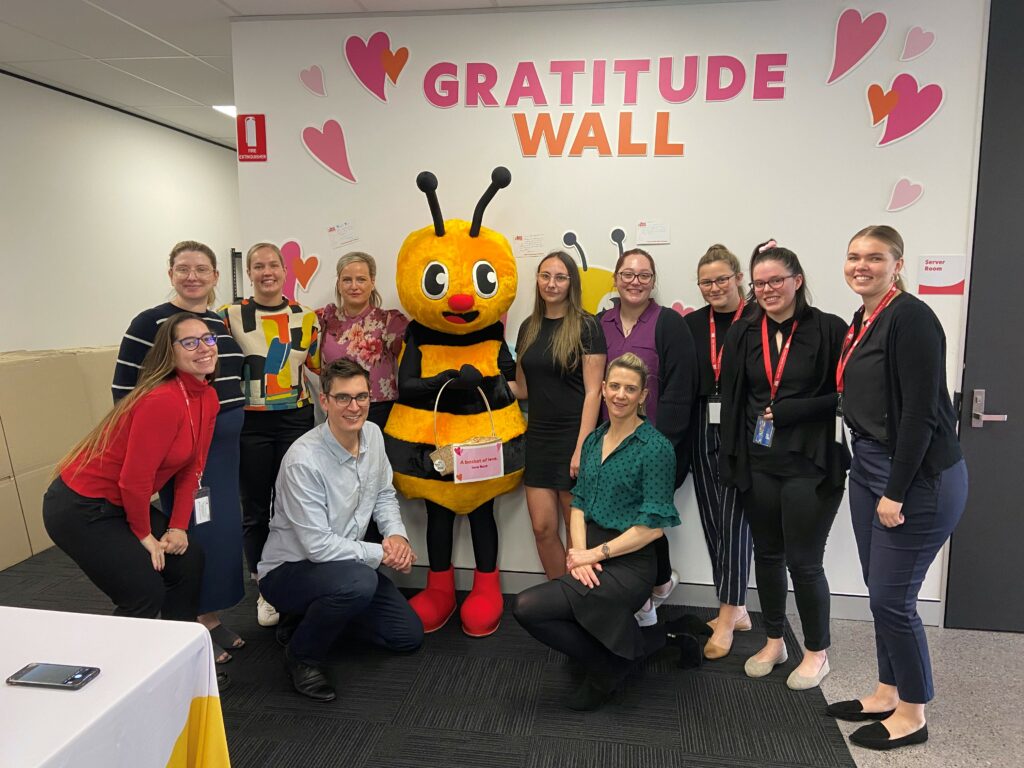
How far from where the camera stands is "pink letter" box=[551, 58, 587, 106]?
2.77 m

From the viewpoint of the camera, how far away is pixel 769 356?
84.9 inches

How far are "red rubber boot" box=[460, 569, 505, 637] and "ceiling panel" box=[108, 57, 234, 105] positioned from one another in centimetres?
310

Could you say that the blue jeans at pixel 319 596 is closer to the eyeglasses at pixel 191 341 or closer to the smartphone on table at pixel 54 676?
the eyeglasses at pixel 191 341

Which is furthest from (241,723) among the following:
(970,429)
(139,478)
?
(970,429)

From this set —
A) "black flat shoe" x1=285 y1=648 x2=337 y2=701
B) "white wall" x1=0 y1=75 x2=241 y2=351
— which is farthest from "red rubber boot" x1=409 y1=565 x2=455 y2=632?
"white wall" x1=0 y1=75 x2=241 y2=351

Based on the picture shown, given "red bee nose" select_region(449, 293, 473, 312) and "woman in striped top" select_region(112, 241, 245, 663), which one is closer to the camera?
"woman in striped top" select_region(112, 241, 245, 663)

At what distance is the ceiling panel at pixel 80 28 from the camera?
293 centimetres

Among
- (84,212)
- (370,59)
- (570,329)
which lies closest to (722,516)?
(570,329)

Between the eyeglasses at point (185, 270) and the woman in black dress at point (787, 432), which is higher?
the eyeglasses at point (185, 270)

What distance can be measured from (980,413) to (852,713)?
1.33 meters

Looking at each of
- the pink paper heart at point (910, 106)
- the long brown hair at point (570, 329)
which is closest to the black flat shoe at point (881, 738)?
the long brown hair at point (570, 329)

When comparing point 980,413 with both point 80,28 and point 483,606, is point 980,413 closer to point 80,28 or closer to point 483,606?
point 483,606

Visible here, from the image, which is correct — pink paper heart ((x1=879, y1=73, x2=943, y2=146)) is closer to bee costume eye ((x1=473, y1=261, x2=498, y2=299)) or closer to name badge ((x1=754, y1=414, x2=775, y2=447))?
name badge ((x1=754, y1=414, x2=775, y2=447))

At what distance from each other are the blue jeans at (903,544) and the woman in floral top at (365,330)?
70.2 inches
